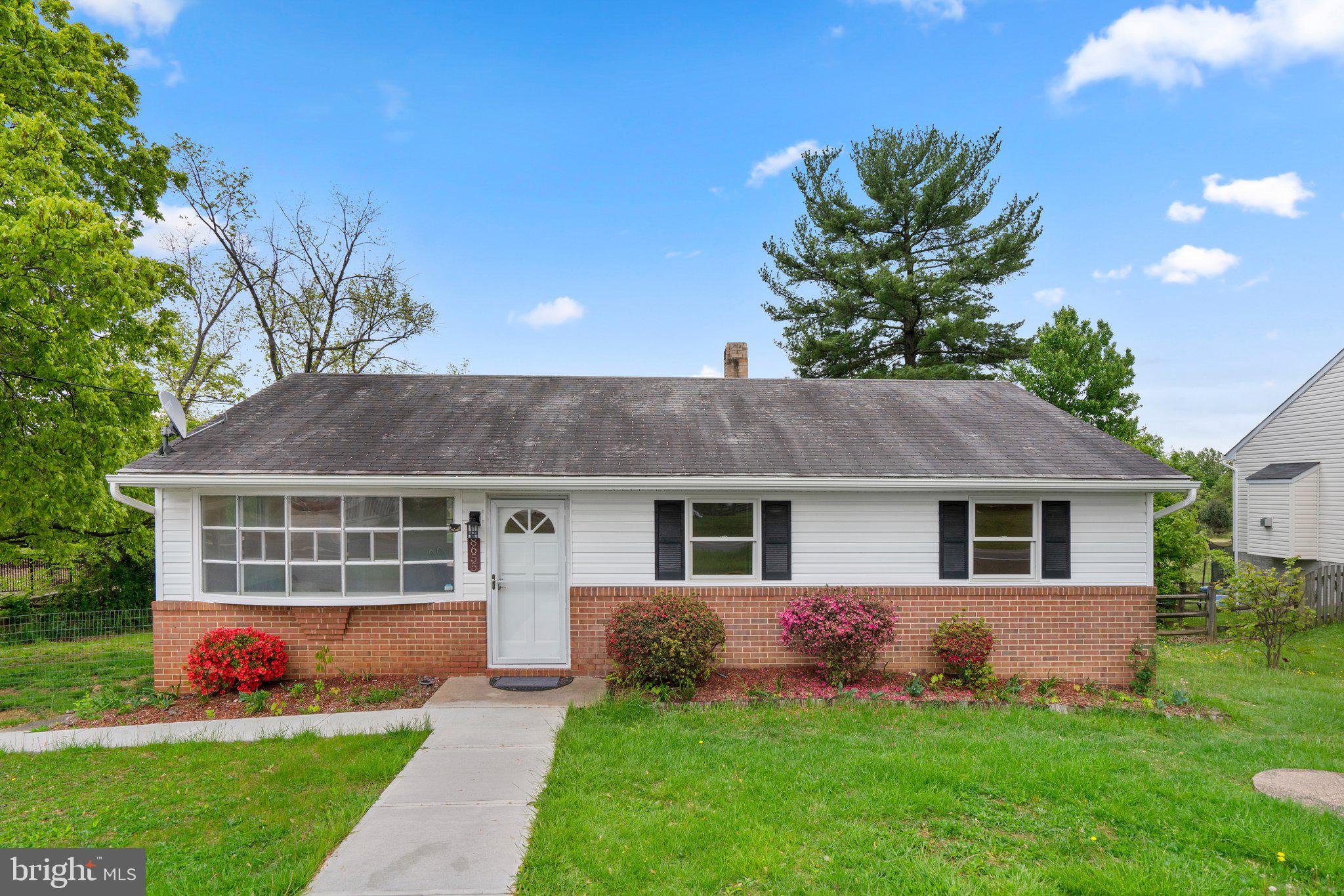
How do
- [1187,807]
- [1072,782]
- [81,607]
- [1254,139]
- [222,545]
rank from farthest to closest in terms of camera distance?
[81,607]
[1254,139]
[222,545]
[1072,782]
[1187,807]

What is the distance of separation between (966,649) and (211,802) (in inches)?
315

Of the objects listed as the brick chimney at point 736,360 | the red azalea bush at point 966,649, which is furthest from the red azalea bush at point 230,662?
the brick chimney at point 736,360

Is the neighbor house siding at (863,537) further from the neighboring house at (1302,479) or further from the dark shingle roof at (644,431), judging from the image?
the neighboring house at (1302,479)

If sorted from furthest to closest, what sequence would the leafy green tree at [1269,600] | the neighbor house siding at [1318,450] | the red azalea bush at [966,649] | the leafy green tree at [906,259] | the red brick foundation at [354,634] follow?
1. the leafy green tree at [906,259]
2. the neighbor house siding at [1318,450]
3. the leafy green tree at [1269,600]
4. the red brick foundation at [354,634]
5. the red azalea bush at [966,649]

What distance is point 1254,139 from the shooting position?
11.9m

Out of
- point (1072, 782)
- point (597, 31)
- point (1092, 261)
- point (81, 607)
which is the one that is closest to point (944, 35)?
point (1092, 261)

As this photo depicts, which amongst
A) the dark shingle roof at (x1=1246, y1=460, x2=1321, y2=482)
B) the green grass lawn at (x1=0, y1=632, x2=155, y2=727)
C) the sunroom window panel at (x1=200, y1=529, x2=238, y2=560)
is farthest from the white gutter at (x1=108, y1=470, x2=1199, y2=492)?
the dark shingle roof at (x1=1246, y1=460, x2=1321, y2=482)

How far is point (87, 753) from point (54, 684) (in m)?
3.38

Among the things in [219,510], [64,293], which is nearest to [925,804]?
[219,510]

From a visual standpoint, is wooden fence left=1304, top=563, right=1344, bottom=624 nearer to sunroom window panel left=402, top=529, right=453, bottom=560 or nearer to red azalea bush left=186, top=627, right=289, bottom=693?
sunroom window panel left=402, top=529, right=453, bottom=560

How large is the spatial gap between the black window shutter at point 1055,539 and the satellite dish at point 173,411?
11.8m

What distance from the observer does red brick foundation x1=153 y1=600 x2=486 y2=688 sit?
7.69 meters

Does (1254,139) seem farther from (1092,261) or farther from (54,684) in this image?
(54,684)

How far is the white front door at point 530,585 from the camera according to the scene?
26.2 ft
